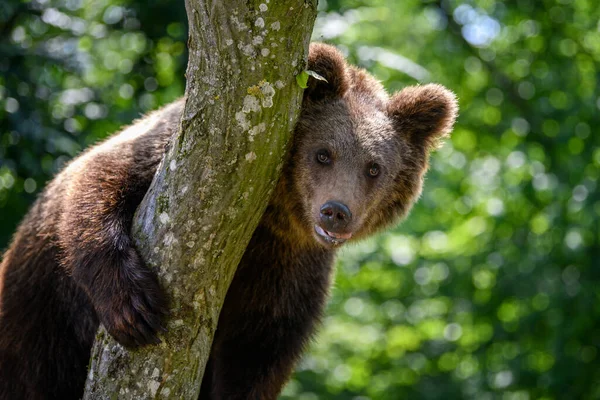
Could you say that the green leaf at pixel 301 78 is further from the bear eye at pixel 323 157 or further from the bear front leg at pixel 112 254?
the bear front leg at pixel 112 254

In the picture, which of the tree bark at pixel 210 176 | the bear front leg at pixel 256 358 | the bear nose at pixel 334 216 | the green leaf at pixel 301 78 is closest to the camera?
the tree bark at pixel 210 176

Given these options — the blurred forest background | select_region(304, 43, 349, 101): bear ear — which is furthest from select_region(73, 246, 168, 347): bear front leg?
the blurred forest background

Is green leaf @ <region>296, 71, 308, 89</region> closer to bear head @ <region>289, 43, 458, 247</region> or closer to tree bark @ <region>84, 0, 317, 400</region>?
tree bark @ <region>84, 0, 317, 400</region>

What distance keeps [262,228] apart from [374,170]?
0.86m

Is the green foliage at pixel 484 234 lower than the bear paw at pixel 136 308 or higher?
lower

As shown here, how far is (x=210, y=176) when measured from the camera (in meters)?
3.89

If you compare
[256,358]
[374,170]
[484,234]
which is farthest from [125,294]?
[484,234]

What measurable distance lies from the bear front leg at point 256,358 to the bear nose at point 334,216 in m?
1.16

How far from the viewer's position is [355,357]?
11.0 m

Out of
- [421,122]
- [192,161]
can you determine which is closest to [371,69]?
[421,122]

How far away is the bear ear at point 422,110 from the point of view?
5355 millimetres

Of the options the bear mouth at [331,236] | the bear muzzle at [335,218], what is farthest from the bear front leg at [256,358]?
the bear muzzle at [335,218]

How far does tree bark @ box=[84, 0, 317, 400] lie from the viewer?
3713mm

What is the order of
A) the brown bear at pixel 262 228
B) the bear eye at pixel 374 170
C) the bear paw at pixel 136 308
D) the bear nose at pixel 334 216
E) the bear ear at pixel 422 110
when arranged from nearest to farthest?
the bear paw at pixel 136 308 < the bear nose at pixel 334 216 < the brown bear at pixel 262 228 < the bear eye at pixel 374 170 < the bear ear at pixel 422 110
